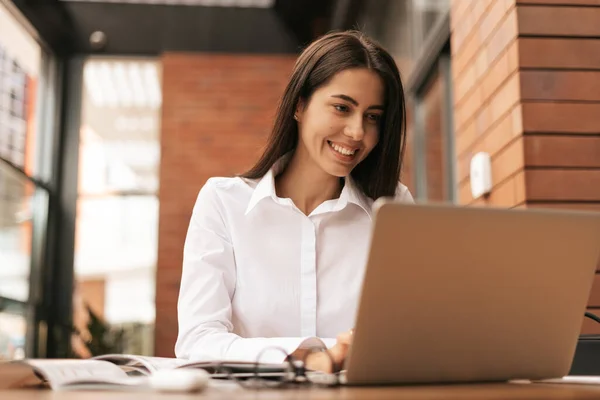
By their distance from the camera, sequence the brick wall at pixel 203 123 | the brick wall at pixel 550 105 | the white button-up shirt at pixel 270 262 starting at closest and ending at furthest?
the white button-up shirt at pixel 270 262 → the brick wall at pixel 550 105 → the brick wall at pixel 203 123

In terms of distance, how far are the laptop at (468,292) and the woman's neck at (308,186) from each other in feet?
2.47

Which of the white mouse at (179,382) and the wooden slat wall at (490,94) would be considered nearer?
the white mouse at (179,382)

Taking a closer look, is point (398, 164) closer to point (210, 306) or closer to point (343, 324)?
point (343, 324)

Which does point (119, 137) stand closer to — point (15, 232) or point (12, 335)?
point (15, 232)

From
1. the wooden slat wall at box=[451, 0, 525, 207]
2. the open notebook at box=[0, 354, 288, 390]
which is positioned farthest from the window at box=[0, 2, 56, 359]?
the open notebook at box=[0, 354, 288, 390]

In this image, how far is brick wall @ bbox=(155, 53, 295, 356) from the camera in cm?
523

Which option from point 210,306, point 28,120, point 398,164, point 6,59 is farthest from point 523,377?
point 28,120

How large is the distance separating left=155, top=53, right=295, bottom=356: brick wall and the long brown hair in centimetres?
366

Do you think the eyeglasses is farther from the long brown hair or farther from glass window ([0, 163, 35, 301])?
glass window ([0, 163, 35, 301])

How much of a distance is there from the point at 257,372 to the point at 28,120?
Result: 15.2 ft

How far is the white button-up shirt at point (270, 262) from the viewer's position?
137cm

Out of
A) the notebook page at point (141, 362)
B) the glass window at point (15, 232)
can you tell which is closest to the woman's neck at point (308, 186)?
the notebook page at point (141, 362)

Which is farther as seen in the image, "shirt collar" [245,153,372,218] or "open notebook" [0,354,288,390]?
"shirt collar" [245,153,372,218]

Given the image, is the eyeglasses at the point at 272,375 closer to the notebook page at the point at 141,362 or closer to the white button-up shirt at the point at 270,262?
the notebook page at the point at 141,362
